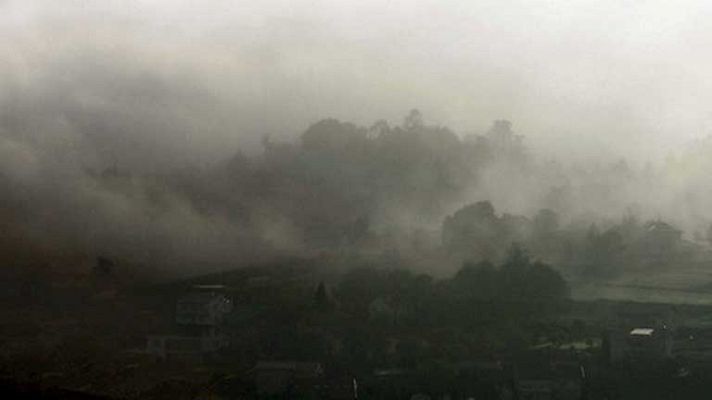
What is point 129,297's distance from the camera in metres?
18.5

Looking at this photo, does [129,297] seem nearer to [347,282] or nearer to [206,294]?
[206,294]

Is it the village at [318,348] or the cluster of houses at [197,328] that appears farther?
the cluster of houses at [197,328]

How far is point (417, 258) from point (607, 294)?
3062 mm

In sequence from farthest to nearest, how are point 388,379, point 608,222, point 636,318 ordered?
1. point 608,222
2. point 636,318
3. point 388,379

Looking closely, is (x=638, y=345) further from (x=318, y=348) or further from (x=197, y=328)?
(x=197, y=328)

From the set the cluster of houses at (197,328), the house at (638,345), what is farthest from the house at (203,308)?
the house at (638,345)

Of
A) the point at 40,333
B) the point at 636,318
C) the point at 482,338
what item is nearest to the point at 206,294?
the point at 40,333

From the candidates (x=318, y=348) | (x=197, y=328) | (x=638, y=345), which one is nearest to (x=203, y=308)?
(x=197, y=328)

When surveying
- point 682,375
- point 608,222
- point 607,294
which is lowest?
point 682,375

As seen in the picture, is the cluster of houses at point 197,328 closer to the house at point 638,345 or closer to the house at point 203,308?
the house at point 203,308

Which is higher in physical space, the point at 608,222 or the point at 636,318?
the point at 608,222

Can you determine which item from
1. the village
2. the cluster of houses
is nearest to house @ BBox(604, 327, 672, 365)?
→ the village

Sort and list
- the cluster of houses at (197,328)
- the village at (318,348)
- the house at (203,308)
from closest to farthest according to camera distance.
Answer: the village at (318,348) < the cluster of houses at (197,328) < the house at (203,308)

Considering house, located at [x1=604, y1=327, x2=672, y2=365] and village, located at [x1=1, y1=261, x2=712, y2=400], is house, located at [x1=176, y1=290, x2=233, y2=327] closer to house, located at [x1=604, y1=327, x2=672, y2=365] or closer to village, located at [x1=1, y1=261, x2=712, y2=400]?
village, located at [x1=1, y1=261, x2=712, y2=400]
